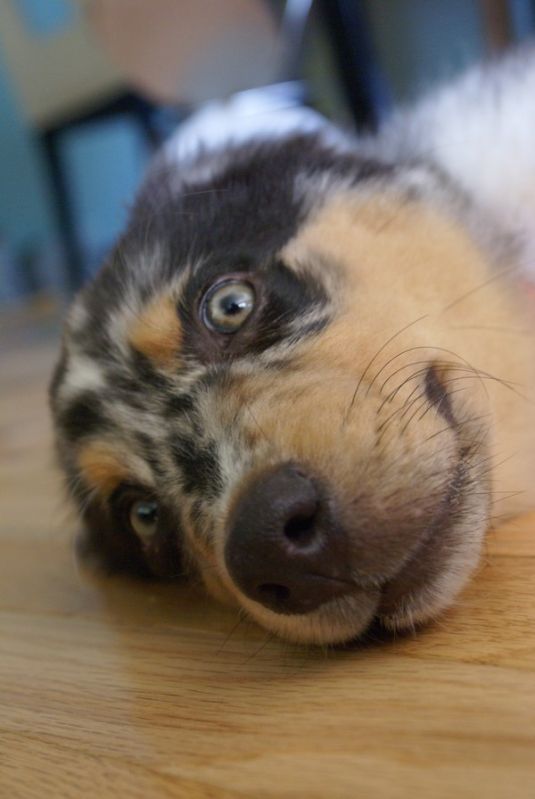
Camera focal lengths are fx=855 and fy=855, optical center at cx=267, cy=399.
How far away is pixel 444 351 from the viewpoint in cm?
161

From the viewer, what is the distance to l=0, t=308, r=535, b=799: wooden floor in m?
1.03

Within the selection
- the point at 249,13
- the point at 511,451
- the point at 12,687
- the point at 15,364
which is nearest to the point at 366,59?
the point at 249,13

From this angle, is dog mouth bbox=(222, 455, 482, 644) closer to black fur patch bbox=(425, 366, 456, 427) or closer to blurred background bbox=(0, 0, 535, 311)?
black fur patch bbox=(425, 366, 456, 427)

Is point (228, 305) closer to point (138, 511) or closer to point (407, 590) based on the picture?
point (138, 511)

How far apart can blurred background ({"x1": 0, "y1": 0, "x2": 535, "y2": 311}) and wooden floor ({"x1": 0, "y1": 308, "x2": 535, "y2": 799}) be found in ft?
3.63

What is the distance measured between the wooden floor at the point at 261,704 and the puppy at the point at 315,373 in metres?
0.07

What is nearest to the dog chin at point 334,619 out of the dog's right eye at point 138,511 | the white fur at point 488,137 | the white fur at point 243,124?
the dog's right eye at point 138,511

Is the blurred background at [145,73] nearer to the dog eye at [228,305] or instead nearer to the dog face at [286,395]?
the dog face at [286,395]

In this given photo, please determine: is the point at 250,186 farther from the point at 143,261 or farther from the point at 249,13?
the point at 249,13

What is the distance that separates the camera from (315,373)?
1.49m

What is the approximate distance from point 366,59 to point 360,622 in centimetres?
423

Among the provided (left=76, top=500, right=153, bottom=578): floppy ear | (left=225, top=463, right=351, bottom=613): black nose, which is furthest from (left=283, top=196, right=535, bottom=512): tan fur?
(left=76, top=500, right=153, bottom=578): floppy ear

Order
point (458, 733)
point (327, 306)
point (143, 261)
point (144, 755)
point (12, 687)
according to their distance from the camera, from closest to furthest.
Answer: point (458, 733) → point (144, 755) → point (12, 687) → point (327, 306) → point (143, 261)

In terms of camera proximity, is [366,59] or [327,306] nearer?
[327,306]
